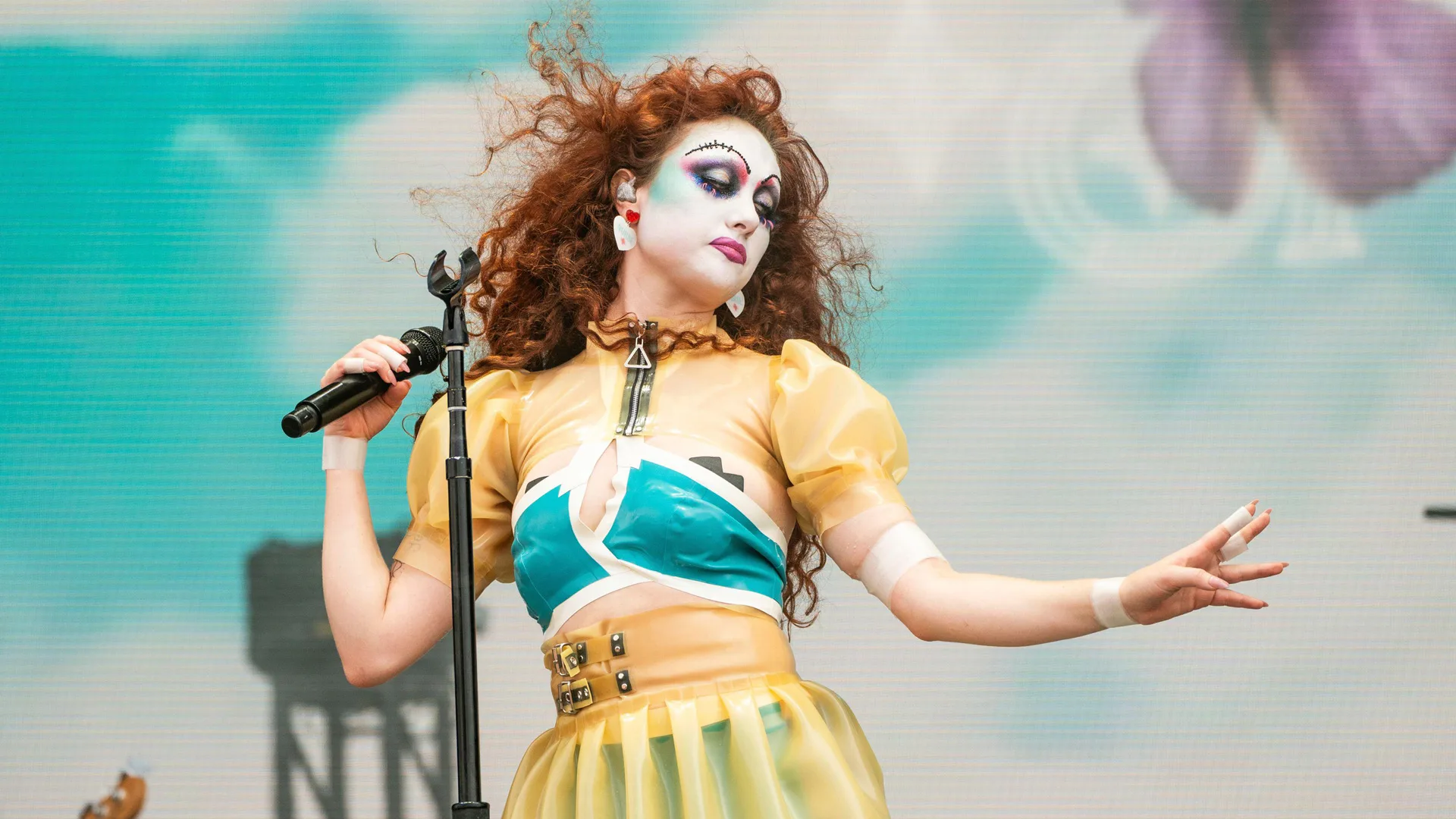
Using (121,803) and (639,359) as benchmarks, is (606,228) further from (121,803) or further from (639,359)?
(121,803)

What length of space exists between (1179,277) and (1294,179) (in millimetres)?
231

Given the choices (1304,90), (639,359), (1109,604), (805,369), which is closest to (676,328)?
(639,359)

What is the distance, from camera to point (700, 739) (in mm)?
1643

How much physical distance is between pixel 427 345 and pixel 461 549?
12.0 inches

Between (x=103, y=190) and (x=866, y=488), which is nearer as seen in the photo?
(x=866, y=488)

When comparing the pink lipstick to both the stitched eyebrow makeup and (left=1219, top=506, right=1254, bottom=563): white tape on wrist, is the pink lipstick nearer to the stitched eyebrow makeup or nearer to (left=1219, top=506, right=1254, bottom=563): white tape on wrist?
the stitched eyebrow makeup

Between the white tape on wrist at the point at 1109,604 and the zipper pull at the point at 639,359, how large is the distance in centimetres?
56

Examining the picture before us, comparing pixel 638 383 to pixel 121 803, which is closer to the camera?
pixel 638 383

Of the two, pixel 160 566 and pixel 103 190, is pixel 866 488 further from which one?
pixel 103 190

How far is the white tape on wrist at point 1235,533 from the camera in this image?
56.5 inches

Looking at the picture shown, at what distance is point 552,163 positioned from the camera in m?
2.10

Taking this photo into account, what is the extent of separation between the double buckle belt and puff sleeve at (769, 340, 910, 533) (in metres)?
0.25

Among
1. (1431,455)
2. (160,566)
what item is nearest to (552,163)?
(160,566)

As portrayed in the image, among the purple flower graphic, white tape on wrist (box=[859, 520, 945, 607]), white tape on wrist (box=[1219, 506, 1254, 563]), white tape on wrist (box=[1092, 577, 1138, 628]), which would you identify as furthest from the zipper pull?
the purple flower graphic
